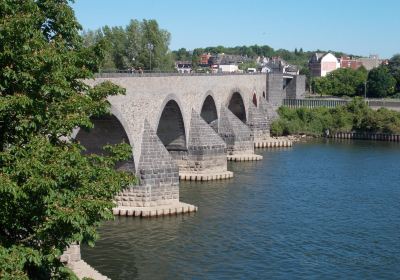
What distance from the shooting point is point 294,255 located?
80.7 ft

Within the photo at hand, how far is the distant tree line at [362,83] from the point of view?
96.0 m

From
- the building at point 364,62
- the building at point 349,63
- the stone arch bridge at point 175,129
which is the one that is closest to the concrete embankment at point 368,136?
the stone arch bridge at point 175,129

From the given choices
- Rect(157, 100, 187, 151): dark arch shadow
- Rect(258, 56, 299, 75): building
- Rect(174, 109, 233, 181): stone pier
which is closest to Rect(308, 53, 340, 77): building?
Rect(258, 56, 299, 75): building

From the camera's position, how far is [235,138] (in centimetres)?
5016

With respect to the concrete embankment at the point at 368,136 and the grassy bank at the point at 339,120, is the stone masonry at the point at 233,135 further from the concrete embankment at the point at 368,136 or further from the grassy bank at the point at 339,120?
the concrete embankment at the point at 368,136

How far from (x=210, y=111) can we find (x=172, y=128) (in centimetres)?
976

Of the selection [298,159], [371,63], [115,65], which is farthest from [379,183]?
[371,63]

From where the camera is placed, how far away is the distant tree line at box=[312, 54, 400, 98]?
9600cm

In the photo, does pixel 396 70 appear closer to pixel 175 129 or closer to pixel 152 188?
pixel 175 129

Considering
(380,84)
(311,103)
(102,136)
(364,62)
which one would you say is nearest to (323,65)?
(364,62)

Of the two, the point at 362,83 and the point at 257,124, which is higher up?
the point at 362,83

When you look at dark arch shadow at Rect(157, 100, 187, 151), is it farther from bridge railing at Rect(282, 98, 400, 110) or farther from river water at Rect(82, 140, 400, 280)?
bridge railing at Rect(282, 98, 400, 110)

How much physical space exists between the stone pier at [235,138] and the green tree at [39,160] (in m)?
37.9

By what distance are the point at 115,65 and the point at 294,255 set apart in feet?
187
